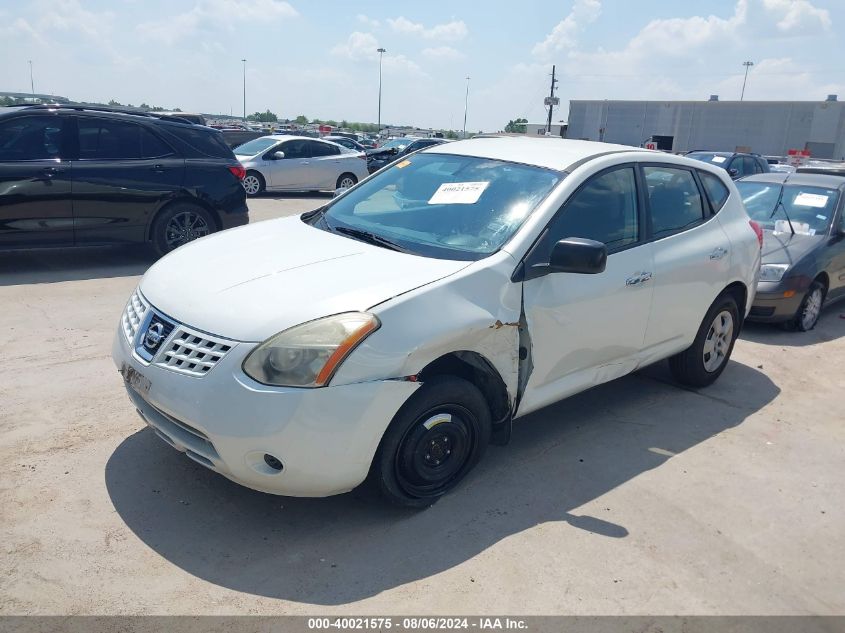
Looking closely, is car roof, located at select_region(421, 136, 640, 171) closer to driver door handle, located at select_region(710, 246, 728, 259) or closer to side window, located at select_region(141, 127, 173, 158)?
driver door handle, located at select_region(710, 246, 728, 259)

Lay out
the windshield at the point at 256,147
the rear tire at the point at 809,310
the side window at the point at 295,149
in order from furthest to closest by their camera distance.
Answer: the side window at the point at 295,149 < the windshield at the point at 256,147 < the rear tire at the point at 809,310

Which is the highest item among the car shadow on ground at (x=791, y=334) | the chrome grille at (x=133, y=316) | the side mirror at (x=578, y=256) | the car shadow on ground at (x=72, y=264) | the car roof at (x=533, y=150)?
the car roof at (x=533, y=150)

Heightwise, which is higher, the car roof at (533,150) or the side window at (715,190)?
the car roof at (533,150)

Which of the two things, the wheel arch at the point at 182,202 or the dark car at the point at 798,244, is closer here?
the dark car at the point at 798,244

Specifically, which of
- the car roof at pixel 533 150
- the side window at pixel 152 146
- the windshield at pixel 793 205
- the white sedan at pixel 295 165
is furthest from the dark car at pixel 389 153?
the car roof at pixel 533 150

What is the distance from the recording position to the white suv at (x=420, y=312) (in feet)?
9.75

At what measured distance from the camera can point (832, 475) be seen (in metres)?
4.27

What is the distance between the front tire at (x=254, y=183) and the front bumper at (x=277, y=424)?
44.8 feet

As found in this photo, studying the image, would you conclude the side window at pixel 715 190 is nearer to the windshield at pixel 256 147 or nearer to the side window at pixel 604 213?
the side window at pixel 604 213

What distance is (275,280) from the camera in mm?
3379

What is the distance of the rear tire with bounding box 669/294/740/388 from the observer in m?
5.20

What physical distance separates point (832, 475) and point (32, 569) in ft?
14.1

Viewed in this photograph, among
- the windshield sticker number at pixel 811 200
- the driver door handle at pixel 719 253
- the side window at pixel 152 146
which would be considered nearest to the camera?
the driver door handle at pixel 719 253

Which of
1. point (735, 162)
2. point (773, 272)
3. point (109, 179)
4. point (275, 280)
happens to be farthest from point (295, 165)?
point (275, 280)
